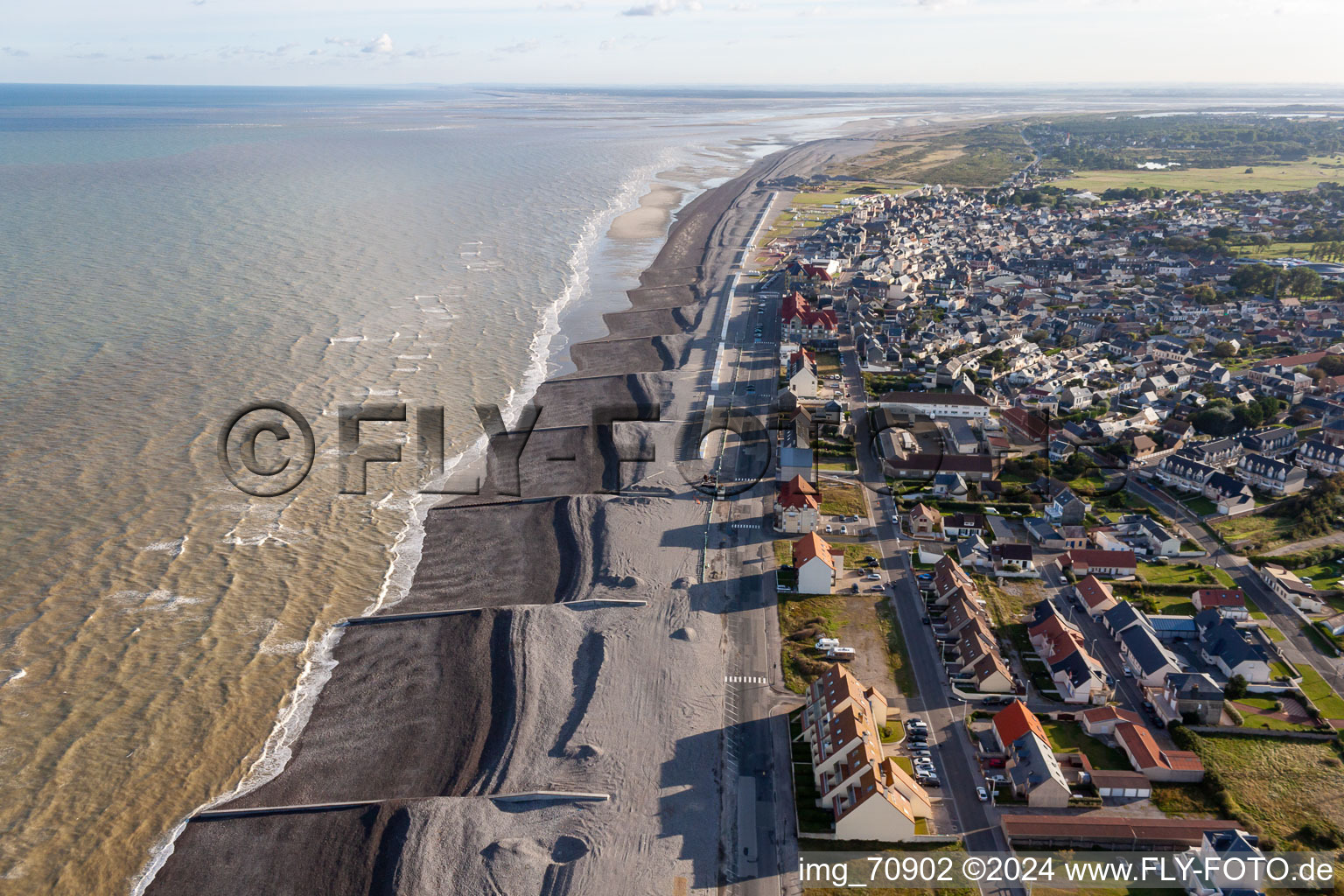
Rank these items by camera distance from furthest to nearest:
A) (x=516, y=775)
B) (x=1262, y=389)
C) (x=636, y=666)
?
1. (x=1262, y=389)
2. (x=636, y=666)
3. (x=516, y=775)

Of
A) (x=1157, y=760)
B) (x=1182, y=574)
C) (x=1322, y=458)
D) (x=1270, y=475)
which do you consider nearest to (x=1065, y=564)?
(x=1182, y=574)

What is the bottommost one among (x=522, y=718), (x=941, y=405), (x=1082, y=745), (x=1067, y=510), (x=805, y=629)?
(x=522, y=718)

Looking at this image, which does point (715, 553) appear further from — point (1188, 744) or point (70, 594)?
point (70, 594)

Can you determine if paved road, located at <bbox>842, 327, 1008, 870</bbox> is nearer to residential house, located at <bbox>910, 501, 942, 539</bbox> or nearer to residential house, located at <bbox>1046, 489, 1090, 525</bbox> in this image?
residential house, located at <bbox>910, 501, 942, 539</bbox>

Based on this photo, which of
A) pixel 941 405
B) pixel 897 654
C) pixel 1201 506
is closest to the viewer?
pixel 897 654

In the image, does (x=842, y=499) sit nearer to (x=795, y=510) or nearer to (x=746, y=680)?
(x=795, y=510)

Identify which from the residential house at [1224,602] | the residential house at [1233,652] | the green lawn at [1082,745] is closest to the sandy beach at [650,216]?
the residential house at [1224,602]

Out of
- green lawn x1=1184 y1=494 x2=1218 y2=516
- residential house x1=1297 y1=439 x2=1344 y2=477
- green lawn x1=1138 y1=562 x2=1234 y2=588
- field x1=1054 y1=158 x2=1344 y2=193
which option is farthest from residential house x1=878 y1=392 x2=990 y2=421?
field x1=1054 y1=158 x2=1344 y2=193

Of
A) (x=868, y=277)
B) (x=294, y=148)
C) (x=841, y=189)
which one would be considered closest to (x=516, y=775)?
(x=868, y=277)
